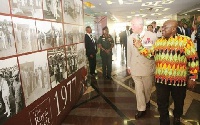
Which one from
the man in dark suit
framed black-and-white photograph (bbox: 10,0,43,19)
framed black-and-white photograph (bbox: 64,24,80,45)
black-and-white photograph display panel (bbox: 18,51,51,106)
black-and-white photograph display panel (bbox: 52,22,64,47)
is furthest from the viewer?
the man in dark suit

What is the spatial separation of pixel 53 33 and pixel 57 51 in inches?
13.0

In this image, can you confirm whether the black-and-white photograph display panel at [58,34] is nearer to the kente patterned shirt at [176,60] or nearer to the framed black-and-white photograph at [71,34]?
the framed black-and-white photograph at [71,34]

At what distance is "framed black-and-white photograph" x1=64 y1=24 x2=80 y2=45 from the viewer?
3.73 metres

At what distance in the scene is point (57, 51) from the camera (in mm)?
3260

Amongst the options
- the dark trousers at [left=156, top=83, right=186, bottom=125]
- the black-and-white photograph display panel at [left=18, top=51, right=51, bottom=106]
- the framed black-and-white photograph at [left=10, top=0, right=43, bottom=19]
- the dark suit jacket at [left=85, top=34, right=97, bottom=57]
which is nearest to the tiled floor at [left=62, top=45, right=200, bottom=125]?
the dark trousers at [left=156, top=83, right=186, bottom=125]

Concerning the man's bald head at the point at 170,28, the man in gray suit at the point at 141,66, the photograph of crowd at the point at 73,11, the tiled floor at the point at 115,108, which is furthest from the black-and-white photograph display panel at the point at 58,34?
the man's bald head at the point at 170,28

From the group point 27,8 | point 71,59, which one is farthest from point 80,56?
point 27,8

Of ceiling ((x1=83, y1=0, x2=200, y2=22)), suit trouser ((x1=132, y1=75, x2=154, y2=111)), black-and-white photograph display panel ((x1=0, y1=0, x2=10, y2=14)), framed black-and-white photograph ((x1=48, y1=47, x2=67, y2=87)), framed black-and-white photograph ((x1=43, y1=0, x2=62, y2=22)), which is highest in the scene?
ceiling ((x1=83, y1=0, x2=200, y2=22))

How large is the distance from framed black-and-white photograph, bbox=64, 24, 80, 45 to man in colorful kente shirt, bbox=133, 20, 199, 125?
6.05 feet

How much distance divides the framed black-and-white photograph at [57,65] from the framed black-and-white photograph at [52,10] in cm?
55

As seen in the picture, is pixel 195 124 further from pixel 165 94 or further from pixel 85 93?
pixel 85 93

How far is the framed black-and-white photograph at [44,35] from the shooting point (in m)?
2.64

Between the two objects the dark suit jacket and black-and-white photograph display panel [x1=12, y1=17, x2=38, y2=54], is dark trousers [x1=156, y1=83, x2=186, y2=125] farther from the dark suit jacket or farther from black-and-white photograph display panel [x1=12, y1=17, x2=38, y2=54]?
the dark suit jacket

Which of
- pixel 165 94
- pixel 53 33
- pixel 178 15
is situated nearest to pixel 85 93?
pixel 53 33
